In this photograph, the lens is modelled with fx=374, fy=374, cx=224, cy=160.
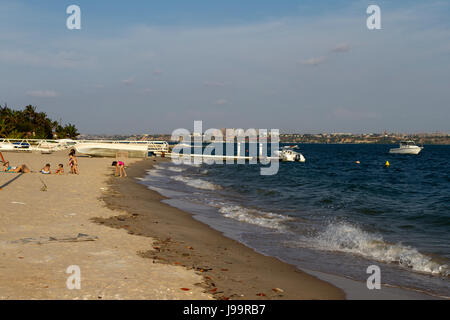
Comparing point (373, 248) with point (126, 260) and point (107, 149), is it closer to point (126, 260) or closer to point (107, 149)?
point (126, 260)

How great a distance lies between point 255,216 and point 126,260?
31.4 ft

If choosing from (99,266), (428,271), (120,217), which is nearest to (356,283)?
(428,271)

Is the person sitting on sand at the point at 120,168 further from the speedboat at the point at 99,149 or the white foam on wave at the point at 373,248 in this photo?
the speedboat at the point at 99,149

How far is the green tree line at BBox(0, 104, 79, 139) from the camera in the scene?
62375 millimetres

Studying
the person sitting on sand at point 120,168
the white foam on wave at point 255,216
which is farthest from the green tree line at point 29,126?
the white foam on wave at point 255,216

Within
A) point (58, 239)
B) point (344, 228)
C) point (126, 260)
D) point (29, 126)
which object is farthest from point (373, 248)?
point (29, 126)

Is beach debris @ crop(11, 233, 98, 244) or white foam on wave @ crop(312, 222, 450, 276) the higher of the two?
beach debris @ crop(11, 233, 98, 244)

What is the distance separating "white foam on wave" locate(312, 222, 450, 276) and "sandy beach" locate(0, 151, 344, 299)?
3.24 meters

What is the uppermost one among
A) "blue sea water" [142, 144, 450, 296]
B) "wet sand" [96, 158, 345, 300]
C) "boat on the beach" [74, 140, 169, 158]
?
"boat on the beach" [74, 140, 169, 158]

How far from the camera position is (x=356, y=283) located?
807cm

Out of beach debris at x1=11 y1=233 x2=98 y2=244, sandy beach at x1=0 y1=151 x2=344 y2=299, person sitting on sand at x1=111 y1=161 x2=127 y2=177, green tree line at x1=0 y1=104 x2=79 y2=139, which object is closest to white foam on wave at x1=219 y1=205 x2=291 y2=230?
sandy beach at x1=0 y1=151 x2=344 y2=299

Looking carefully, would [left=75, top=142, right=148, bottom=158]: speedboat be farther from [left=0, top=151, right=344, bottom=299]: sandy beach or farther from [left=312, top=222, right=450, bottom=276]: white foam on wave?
[left=312, top=222, right=450, bottom=276]: white foam on wave

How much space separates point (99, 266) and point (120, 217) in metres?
5.71
